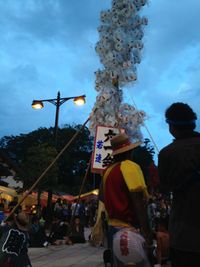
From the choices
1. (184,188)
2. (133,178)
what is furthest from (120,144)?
(184,188)

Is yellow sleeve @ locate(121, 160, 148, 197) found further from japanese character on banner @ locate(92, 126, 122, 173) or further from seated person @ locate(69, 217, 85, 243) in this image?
seated person @ locate(69, 217, 85, 243)

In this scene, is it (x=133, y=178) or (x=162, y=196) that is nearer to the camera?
(x=133, y=178)

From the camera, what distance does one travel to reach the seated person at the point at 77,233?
53.1 ft

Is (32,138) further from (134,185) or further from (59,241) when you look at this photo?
(134,185)

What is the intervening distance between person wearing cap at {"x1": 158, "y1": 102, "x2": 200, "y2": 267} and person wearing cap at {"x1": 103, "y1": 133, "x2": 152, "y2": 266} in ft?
2.82

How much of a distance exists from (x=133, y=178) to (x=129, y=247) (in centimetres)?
60

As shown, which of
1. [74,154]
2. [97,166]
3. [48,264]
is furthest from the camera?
[74,154]

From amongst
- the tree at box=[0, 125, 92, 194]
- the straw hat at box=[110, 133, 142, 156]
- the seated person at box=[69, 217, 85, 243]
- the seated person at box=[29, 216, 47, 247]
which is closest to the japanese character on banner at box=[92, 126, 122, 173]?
the seated person at box=[29, 216, 47, 247]

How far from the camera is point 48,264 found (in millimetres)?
9953

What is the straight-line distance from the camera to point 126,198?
13.3 feet

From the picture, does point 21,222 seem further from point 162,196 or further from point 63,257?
point 63,257

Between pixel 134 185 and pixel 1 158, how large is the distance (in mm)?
27539

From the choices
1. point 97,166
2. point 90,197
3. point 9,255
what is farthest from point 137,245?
point 90,197

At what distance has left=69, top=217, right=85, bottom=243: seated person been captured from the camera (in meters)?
16.2
